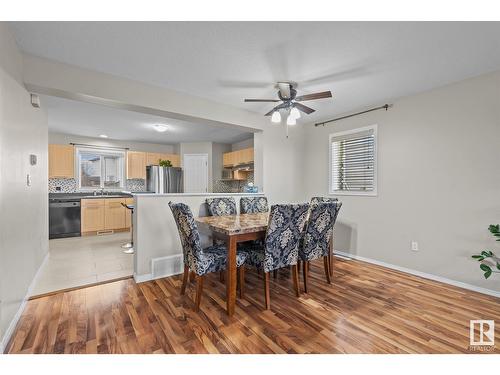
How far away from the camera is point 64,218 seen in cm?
503

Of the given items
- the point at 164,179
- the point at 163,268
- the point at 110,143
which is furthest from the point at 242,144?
the point at 163,268

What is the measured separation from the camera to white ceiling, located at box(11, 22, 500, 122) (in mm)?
1785

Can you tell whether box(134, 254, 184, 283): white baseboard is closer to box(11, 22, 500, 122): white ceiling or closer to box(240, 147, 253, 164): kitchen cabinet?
box(11, 22, 500, 122): white ceiling

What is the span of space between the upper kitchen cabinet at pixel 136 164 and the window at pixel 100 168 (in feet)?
0.85

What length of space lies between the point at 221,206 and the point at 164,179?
122 inches

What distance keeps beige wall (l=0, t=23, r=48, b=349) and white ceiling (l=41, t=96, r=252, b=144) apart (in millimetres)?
1199

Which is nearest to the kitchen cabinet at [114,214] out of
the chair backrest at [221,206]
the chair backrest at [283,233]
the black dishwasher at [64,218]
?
the black dishwasher at [64,218]

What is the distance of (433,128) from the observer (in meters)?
2.89

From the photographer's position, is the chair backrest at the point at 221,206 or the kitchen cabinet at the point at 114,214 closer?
the chair backrest at the point at 221,206

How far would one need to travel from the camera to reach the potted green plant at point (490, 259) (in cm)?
228

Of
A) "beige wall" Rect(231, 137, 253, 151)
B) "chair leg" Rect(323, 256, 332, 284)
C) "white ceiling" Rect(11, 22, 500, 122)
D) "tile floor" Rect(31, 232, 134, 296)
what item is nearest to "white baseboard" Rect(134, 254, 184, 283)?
"tile floor" Rect(31, 232, 134, 296)

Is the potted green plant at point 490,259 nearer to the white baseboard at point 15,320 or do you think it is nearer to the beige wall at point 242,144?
the white baseboard at point 15,320
